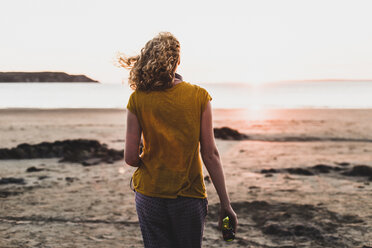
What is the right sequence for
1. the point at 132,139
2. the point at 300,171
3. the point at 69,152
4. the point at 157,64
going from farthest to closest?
the point at 69,152, the point at 300,171, the point at 132,139, the point at 157,64

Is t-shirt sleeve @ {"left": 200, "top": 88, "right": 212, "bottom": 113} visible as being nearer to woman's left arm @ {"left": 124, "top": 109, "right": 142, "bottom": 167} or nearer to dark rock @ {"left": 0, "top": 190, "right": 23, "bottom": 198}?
woman's left arm @ {"left": 124, "top": 109, "right": 142, "bottom": 167}

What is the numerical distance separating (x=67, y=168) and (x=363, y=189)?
6.40 m

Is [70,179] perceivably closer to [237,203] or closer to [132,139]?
[237,203]

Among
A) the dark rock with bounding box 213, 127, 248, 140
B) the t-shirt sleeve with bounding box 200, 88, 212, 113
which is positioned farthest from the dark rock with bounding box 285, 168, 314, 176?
the t-shirt sleeve with bounding box 200, 88, 212, 113

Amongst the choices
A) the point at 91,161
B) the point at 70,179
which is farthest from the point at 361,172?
the point at 91,161

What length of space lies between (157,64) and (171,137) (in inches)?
15.9

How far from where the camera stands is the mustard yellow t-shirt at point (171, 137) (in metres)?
2.06

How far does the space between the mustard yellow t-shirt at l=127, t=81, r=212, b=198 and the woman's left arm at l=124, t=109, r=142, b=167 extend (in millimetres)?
33

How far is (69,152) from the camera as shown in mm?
10234

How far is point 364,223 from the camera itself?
5129 mm

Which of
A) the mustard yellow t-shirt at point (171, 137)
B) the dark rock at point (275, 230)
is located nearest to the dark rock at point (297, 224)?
the dark rock at point (275, 230)

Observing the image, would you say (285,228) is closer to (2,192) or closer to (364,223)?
(364,223)

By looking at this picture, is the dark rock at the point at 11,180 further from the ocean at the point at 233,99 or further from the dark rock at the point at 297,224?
the ocean at the point at 233,99

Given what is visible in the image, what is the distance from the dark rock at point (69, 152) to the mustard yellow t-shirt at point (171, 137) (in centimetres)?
779
